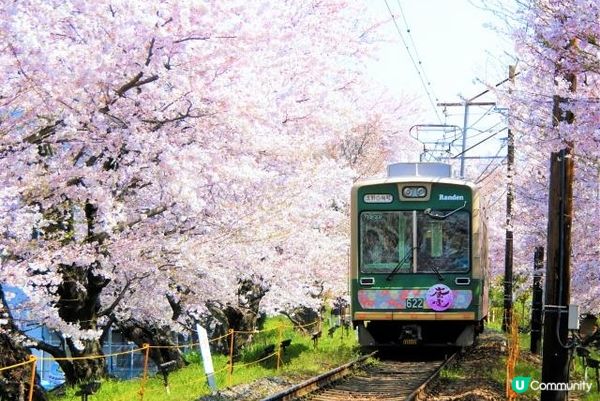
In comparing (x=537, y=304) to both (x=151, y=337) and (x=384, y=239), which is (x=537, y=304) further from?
(x=151, y=337)

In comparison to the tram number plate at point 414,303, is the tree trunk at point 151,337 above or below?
below

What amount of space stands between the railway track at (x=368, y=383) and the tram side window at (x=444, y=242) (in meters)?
1.79

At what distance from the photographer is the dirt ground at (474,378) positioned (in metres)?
11.7

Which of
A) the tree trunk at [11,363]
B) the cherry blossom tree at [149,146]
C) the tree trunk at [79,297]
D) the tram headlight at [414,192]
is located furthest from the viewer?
the tram headlight at [414,192]

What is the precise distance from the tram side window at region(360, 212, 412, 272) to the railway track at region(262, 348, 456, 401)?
1.83 metres

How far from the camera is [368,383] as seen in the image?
1330 cm

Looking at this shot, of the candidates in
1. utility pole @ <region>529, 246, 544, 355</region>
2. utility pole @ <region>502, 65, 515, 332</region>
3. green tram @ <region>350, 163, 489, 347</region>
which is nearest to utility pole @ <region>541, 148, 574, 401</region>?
green tram @ <region>350, 163, 489, 347</region>

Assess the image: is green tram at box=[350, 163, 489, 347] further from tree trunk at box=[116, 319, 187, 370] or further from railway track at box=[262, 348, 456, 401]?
tree trunk at box=[116, 319, 187, 370]

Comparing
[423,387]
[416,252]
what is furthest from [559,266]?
[416,252]

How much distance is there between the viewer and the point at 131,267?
12.2 metres

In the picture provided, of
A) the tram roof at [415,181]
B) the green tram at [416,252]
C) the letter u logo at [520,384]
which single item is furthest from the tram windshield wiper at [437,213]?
the letter u logo at [520,384]

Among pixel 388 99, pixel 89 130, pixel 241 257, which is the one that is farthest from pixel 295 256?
pixel 388 99

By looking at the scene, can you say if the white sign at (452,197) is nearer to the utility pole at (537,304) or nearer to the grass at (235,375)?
the grass at (235,375)

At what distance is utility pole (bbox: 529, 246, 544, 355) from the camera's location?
2073 cm
